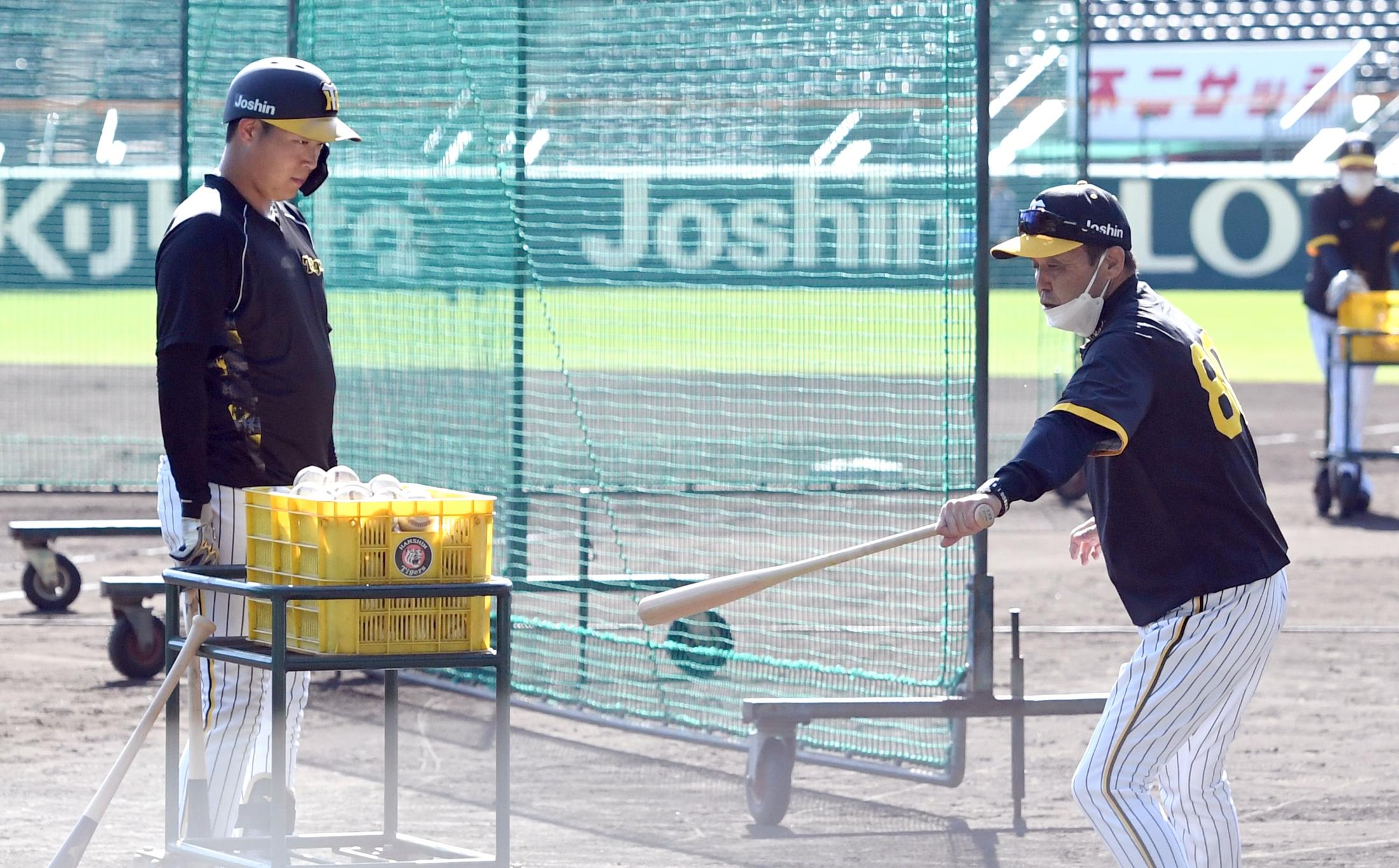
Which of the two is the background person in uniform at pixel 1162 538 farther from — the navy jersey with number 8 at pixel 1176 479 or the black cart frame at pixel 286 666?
the black cart frame at pixel 286 666

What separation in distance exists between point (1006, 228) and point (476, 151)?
1004cm

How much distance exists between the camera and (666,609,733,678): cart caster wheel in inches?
303

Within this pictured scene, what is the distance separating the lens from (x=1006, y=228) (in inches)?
688

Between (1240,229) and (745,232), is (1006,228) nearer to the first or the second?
(745,232)

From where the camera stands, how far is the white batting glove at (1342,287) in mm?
12938

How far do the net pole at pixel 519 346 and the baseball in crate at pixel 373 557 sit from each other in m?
3.25

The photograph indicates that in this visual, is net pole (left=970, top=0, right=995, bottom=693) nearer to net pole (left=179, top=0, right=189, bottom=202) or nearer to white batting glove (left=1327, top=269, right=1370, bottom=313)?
net pole (left=179, top=0, right=189, bottom=202)

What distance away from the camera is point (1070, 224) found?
453cm

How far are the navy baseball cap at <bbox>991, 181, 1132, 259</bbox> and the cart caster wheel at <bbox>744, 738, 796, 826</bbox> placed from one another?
2377mm

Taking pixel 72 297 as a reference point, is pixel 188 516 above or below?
below

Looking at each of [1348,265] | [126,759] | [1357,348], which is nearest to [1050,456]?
[126,759]

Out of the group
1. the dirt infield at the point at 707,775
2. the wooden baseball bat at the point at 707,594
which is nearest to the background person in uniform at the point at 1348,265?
the dirt infield at the point at 707,775

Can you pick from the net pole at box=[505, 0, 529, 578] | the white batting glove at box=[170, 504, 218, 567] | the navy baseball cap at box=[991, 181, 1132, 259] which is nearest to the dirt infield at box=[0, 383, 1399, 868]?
the net pole at box=[505, 0, 529, 578]

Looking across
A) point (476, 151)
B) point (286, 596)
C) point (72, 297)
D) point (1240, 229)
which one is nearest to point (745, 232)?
point (476, 151)
